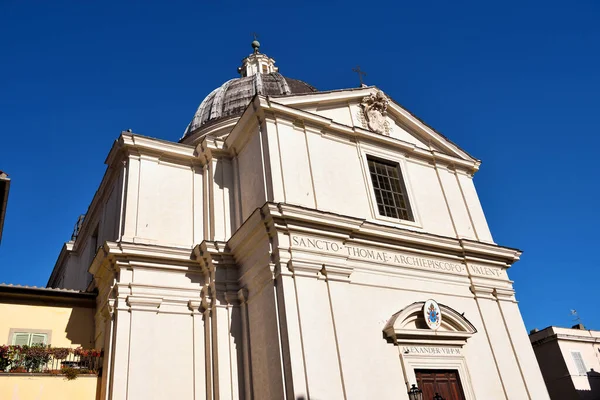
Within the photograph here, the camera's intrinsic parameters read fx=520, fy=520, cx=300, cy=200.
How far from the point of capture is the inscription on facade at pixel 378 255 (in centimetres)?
1177

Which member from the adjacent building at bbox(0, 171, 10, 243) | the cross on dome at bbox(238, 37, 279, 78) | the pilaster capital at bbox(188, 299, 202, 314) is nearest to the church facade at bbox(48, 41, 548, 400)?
the pilaster capital at bbox(188, 299, 202, 314)

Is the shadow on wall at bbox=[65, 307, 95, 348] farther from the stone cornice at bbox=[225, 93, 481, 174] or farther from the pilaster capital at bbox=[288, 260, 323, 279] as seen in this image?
the pilaster capital at bbox=[288, 260, 323, 279]

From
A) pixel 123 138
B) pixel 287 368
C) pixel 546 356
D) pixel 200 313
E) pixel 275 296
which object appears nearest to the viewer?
pixel 287 368

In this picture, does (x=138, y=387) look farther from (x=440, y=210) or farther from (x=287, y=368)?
(x=440, y=210)

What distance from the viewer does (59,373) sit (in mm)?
11633

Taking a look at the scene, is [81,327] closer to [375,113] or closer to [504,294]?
[375,113]

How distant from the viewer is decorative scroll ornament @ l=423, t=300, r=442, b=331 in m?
12.5

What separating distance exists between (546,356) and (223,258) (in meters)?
20.6

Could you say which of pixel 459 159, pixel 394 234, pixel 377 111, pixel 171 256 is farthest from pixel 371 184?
pixel 171 256

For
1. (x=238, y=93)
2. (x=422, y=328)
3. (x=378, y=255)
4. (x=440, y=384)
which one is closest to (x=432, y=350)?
(x=422, y=328)

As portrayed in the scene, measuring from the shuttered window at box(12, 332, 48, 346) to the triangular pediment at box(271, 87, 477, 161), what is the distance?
28.6 ft

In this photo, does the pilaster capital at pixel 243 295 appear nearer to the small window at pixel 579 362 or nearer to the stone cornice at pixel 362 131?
the stone cornice at pixel 362 131

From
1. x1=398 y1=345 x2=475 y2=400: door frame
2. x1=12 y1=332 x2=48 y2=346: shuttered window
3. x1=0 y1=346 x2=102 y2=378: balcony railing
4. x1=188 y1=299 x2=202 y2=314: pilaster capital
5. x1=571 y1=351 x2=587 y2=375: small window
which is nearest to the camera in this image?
x1=0 y1=346 x2=102 y2=378: balcony railing

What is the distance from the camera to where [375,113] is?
1609 centimetres
